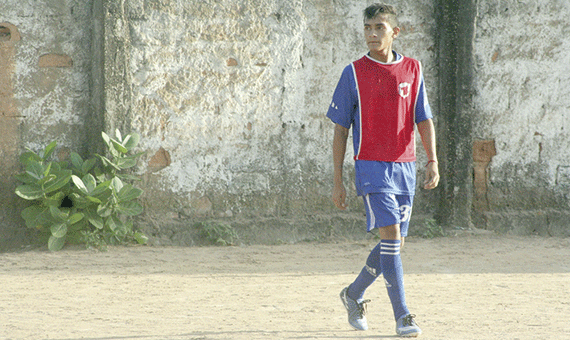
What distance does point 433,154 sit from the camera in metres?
3.10

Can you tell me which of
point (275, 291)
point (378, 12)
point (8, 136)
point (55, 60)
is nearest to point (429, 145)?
point (378, 12)

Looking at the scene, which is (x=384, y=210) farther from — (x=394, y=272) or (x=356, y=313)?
(x=356, y=313)

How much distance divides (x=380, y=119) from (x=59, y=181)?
2785 millimetres

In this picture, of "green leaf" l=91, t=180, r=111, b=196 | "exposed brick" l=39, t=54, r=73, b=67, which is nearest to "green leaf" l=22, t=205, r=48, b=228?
"green leaf" l=91, t=180, r=111, b=196

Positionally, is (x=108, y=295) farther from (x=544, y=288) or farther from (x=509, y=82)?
(x=509, y=82)

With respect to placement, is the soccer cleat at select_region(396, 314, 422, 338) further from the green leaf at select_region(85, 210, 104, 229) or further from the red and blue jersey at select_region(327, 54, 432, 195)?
the green leaf at select_region(85, 210, 104, 229)

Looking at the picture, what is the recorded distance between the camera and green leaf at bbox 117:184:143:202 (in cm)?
485

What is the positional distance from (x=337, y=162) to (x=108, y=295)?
1.65 metres

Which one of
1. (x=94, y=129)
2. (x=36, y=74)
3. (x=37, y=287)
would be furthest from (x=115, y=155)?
(x=37, y=287)

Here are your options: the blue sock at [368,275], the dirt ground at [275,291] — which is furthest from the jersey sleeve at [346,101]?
the dirt ground at [275,291]

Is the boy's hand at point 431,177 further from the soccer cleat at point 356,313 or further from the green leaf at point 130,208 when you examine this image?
the green leaf at point 130,208

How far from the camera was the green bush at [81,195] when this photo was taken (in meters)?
4.73

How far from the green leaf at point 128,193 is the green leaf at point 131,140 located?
318 mm

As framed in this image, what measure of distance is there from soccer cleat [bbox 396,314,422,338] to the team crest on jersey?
1052mm
